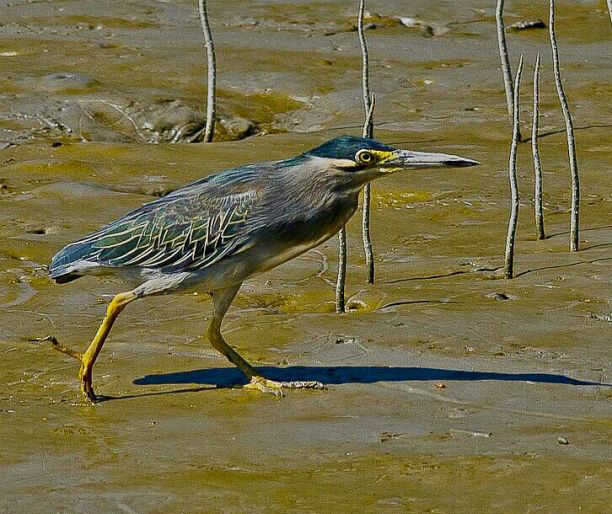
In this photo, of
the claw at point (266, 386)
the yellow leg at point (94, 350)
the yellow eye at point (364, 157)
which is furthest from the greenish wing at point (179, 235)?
the claw at point (266, 386)

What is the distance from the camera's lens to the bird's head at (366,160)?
7098 mm

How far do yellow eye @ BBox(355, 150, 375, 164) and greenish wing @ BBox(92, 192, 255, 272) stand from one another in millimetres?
575

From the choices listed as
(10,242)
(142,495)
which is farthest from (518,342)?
(10,242)

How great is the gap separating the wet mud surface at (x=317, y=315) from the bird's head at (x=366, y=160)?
114 cm

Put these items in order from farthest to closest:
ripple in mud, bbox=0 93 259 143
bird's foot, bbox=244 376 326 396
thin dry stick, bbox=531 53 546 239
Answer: ripple in mud, bbox=0 93 259 143 → thin dry stick, bbox=531 53 546 239 → bird's foot, bbox=244 376 326 396

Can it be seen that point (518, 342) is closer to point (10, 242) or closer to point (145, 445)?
point (145, 445)

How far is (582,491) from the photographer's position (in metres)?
5.68

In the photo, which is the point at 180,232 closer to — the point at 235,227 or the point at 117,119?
the point at 235,227

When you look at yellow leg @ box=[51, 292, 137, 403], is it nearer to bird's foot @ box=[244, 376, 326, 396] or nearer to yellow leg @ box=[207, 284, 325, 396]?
yellow leg @ box=[207, 284, 325, 396]

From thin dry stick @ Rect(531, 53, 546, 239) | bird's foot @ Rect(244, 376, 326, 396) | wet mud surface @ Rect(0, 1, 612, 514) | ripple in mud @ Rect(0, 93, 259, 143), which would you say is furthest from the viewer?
ripple in mud @ Rect(0, 93, 259, 143)

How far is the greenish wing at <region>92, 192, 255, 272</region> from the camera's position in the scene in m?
7.22

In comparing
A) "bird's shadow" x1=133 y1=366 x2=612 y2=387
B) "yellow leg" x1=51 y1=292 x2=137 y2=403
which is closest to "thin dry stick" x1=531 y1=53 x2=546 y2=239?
"bird's shadow" x1=133 y1=366 x2=612 y2=387

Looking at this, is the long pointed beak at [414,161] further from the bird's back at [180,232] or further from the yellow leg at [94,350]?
the yellow leg at [94,350]

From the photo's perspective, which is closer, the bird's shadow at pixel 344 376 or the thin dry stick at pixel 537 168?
the bird's shadow at pixel 344 376
